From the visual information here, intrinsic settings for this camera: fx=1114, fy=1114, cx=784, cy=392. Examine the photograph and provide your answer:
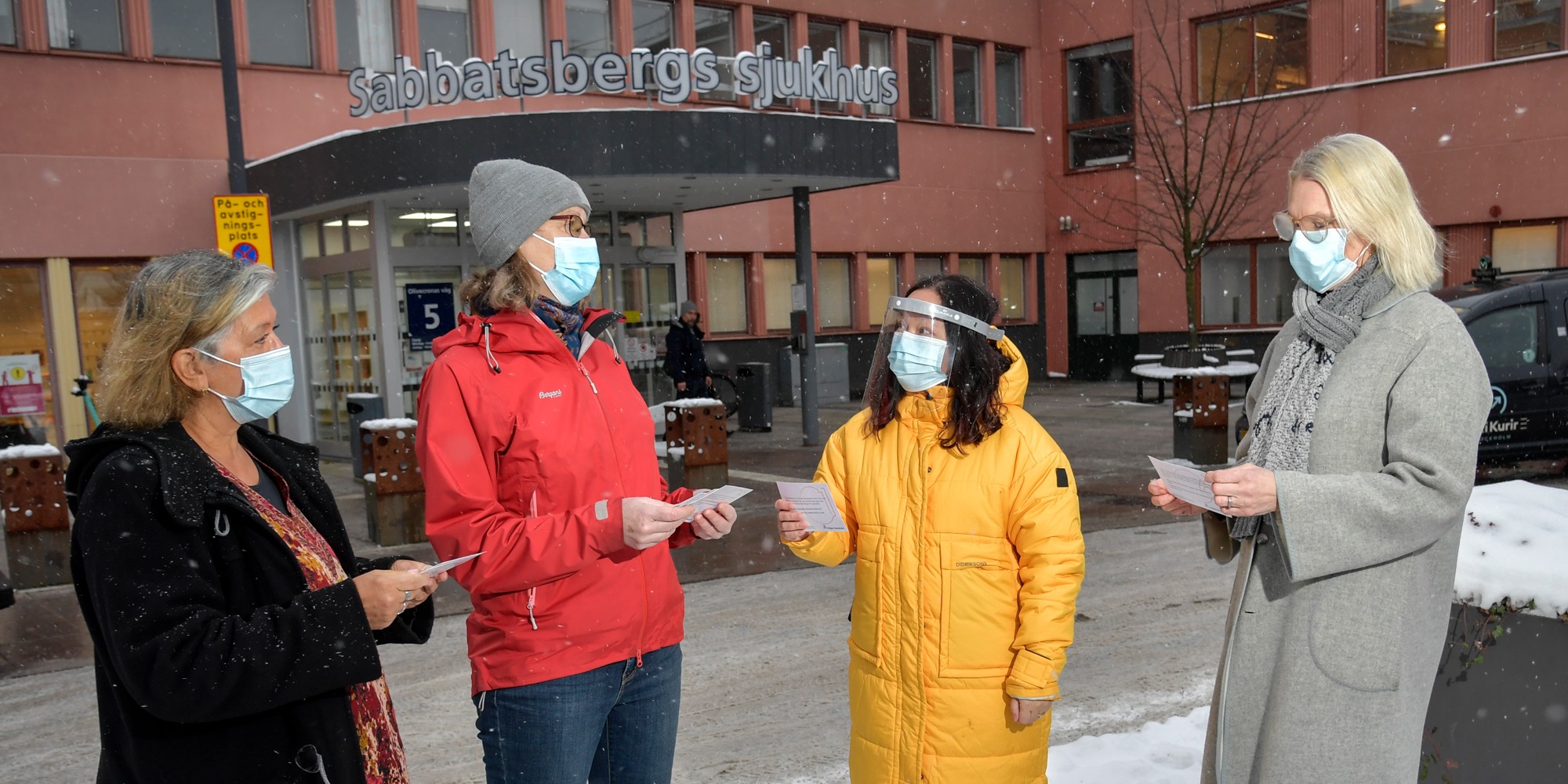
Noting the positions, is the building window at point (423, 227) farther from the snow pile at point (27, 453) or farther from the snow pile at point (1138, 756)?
the snow pile at point (1138, 756)

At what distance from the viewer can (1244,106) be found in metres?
22.4

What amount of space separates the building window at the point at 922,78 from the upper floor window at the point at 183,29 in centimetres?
1359

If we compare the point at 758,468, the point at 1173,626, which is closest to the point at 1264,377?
the point at 1173,626

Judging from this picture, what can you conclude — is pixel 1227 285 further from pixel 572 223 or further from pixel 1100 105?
pixel 572 223

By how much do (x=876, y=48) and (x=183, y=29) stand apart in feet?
43.5

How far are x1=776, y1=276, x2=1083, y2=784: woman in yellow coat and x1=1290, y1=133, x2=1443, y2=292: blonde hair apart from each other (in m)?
0.86

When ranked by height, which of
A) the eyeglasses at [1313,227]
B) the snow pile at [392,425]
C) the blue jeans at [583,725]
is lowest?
Result: the blue jeans at [583,725]

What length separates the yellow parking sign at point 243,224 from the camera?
945cm

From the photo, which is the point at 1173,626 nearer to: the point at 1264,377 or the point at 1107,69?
the point at 1264,377


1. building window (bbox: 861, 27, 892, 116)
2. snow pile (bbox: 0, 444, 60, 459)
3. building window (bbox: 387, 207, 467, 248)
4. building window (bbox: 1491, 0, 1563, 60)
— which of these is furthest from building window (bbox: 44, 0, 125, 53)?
building window (bbox: 1491, 0, 1563, 60)

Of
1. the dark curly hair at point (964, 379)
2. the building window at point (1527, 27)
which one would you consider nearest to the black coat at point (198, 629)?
the dark curly hair at point (964, 379)

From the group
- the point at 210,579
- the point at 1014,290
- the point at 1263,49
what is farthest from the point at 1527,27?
the point at 210,579

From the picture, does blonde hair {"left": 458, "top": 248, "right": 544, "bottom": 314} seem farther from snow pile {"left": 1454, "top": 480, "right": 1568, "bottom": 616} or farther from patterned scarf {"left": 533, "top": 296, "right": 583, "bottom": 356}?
snow pile {"left": 1454, "top": 480, "right": 1568, "bottom": 616}

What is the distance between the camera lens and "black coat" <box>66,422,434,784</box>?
1.95m
